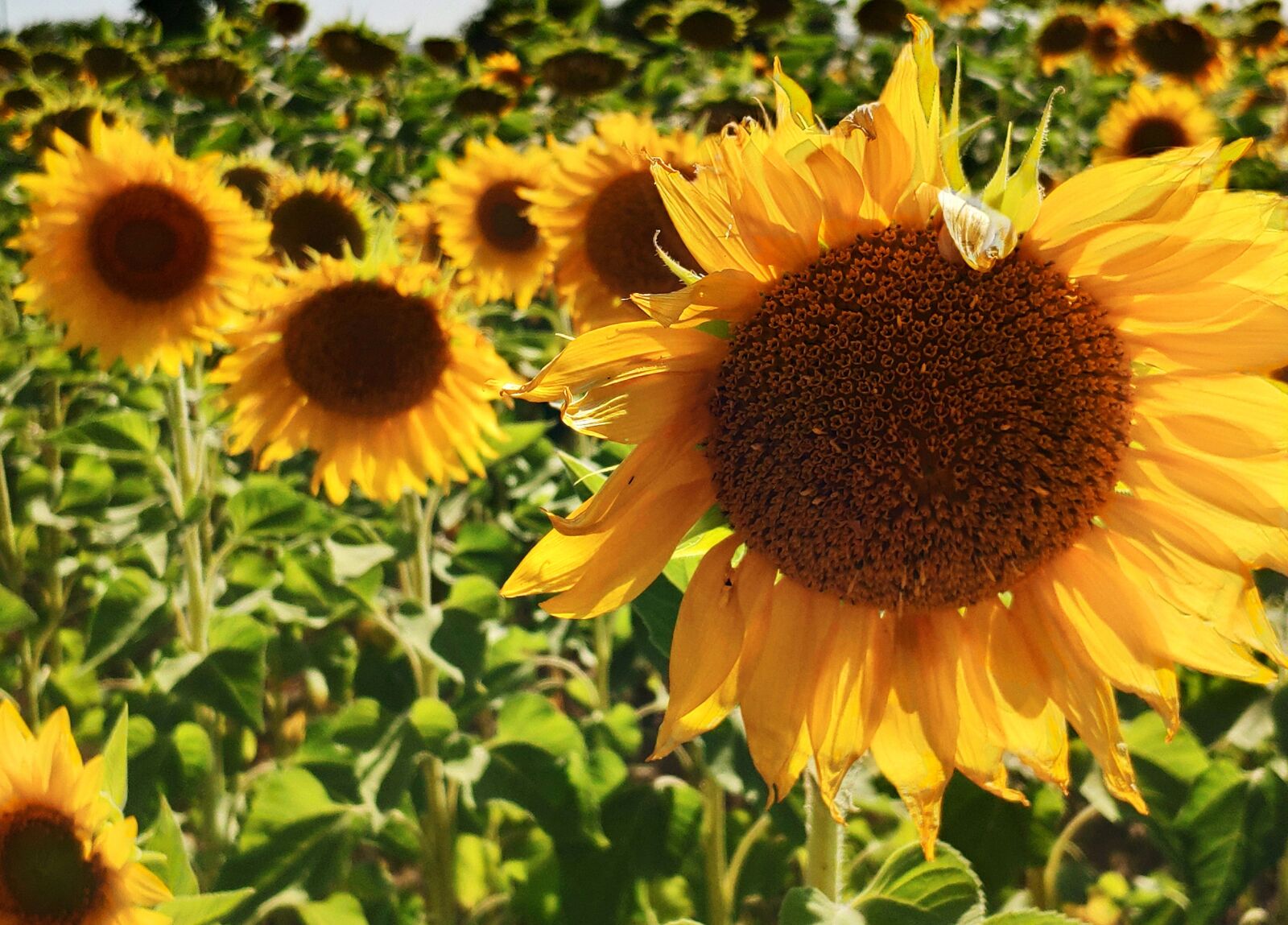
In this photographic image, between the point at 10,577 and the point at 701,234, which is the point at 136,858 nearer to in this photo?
the point at 701,234

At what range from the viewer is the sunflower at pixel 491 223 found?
2926mm

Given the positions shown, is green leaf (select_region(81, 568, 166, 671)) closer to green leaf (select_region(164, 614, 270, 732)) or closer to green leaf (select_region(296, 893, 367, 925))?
green leaf (select_region(164, 614, 270, 732))

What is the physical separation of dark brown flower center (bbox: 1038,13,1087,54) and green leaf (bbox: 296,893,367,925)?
433 cm

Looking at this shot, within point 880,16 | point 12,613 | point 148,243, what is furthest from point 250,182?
point 880,16

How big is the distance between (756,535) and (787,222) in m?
0.26

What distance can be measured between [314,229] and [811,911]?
2119 mm

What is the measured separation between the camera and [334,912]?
1.85 meters

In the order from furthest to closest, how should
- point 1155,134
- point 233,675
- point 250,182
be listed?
1. point 1155,134
2. point 250,182
3. point 233,675

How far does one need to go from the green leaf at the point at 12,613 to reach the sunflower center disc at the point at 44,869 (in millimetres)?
674

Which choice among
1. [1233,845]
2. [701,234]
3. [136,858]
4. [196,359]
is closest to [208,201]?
[196,359]

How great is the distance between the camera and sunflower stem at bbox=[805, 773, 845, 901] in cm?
106

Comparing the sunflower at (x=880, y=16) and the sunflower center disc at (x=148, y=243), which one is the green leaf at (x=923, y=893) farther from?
the sunflower at (x=880, y=16)

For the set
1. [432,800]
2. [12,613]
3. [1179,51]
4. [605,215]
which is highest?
[605,215]

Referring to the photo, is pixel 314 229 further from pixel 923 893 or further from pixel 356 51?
pixel 356 51
